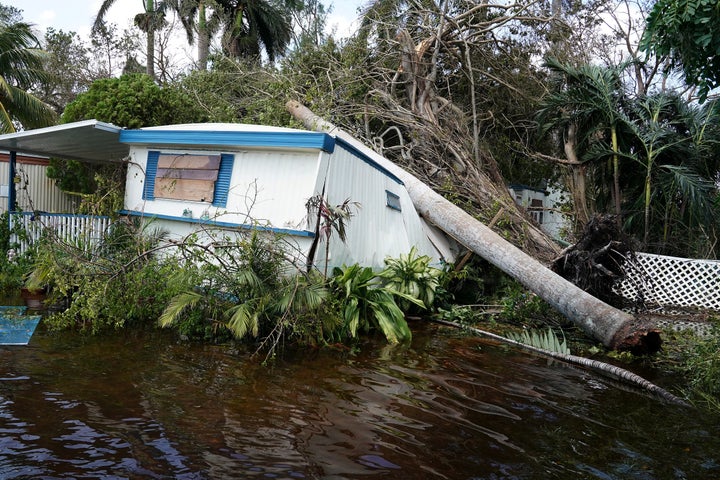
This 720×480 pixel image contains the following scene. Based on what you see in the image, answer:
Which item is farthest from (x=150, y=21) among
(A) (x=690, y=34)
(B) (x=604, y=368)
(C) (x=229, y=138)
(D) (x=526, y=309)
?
(B) (x=604, y=368)

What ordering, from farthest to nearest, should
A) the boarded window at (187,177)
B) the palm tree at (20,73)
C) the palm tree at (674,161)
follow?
the palm tree at (20,73)
the palm tree at (674,161)
the boarded window at (187,177)

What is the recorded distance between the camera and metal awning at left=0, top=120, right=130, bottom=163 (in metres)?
8.72

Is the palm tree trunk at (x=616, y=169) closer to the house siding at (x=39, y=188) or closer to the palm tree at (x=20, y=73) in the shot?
the house siding at (x=39, y=188)

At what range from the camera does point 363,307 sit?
25.0 feet

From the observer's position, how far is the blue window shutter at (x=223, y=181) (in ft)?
26.5

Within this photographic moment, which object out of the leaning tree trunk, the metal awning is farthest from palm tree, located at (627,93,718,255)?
the metal awning

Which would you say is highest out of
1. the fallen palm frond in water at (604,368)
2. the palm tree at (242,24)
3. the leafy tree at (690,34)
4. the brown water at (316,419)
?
the palm tree at (242,24)

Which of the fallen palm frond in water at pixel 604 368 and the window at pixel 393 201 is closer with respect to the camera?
the fallen palm frond in water at pixel 604 368

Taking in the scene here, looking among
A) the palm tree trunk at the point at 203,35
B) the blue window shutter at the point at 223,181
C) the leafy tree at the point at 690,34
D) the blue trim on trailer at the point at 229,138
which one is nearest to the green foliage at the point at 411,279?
the blue trim on trailer at the point at 229,138

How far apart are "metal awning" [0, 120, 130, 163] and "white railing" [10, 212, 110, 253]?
1318 mm

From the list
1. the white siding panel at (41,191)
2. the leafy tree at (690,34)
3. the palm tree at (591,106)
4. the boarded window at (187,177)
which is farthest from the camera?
the white siding panel at (41,191)

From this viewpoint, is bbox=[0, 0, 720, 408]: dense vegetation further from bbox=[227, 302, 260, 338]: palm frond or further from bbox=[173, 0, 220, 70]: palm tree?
bbox=[173, 0, 220, 70]: palm tree

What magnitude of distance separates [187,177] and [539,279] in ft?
18.7

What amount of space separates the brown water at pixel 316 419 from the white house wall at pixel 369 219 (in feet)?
7.85
